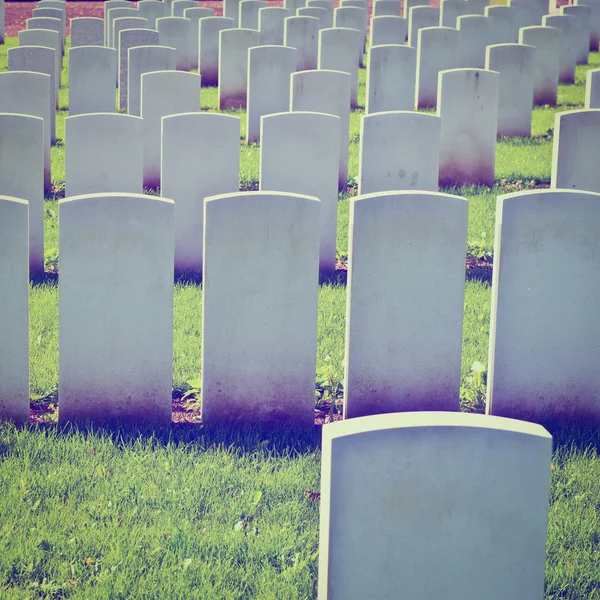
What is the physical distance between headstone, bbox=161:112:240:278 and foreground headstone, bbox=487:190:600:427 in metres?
2.46

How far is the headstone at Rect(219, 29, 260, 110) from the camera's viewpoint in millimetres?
11414

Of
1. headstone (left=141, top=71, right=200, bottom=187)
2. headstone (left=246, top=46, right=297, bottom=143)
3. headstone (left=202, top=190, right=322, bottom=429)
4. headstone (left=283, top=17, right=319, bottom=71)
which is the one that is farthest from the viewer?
headstone (left=283, top=17, right=319, bottom=71)

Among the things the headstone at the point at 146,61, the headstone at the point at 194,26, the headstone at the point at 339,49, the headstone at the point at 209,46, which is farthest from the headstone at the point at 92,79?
the headstone at the point at 194,26

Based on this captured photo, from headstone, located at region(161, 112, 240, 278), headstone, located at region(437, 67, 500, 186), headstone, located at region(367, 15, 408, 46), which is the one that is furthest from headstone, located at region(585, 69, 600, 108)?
headstone, located at region(367, 15, 408, 46)

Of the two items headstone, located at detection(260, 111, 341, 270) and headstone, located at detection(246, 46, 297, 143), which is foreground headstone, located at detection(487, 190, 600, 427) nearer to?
headstone, located at detection(260, 111, 341, 270)

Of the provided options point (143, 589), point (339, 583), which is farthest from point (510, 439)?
point (143, 589)

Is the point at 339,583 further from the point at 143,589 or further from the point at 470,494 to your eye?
the point at 143,589

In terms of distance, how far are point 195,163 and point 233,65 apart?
536cm

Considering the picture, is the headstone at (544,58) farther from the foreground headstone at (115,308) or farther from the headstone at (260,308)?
the foreground headstone at (115,308)

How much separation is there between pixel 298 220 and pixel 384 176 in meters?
2.38

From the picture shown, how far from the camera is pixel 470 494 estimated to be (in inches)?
103

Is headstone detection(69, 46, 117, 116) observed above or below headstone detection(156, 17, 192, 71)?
below

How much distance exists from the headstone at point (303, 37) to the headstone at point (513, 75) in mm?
3171

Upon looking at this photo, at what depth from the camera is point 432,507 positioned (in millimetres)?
2613
